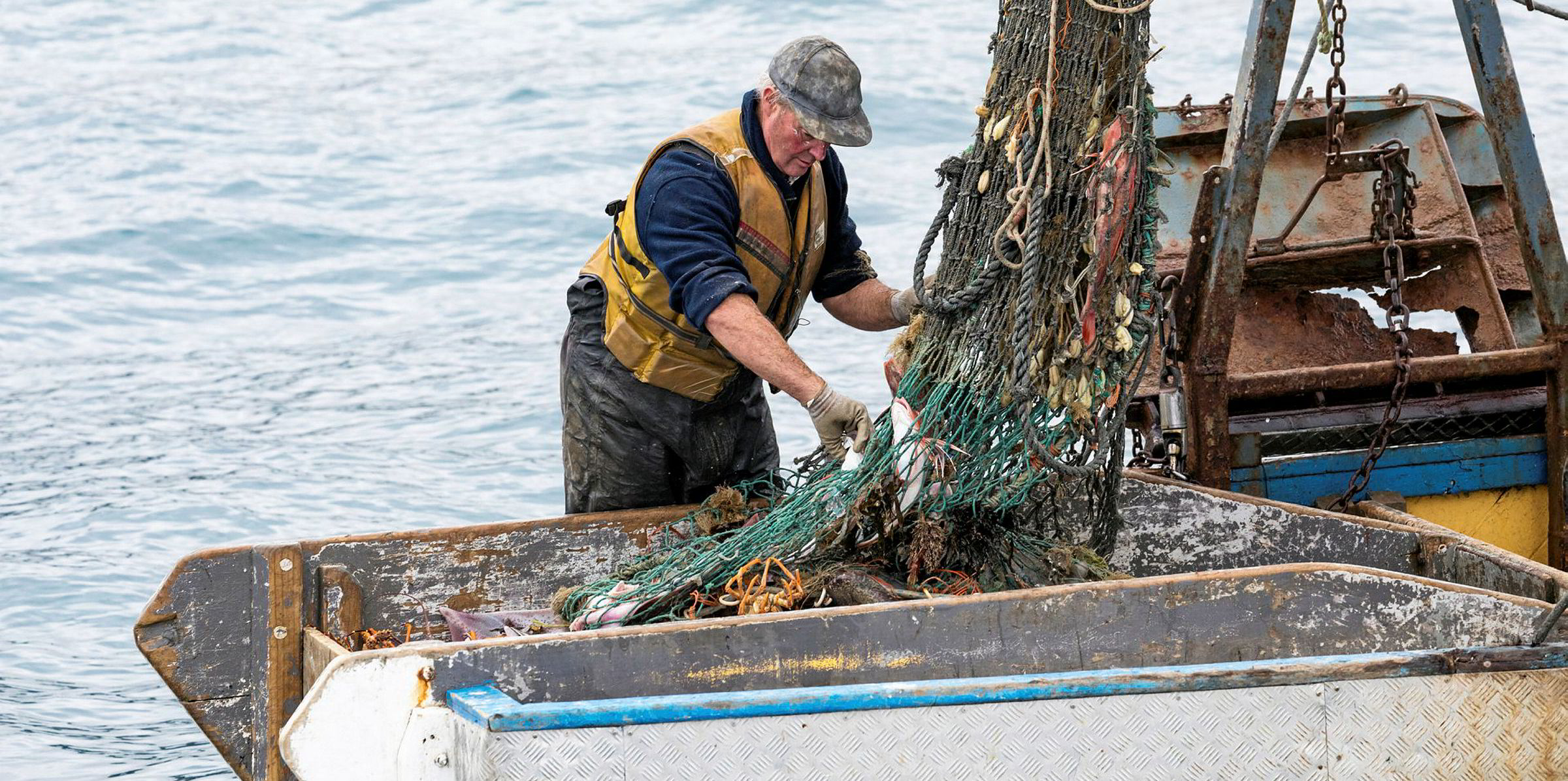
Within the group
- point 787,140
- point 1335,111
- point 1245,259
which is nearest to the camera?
point 787,140

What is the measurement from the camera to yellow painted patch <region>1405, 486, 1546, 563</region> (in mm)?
4941

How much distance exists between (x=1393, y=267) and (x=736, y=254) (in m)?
2.14

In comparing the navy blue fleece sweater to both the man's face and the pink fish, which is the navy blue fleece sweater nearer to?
the man's face

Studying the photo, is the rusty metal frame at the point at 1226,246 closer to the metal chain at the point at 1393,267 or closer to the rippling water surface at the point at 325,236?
the metal chain at the point at 1393,267

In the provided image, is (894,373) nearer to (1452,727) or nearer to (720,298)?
(720,298)

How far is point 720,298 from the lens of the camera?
3881 mm

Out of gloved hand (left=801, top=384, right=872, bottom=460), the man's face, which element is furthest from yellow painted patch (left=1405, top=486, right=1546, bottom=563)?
the man's face

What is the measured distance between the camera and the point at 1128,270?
3838 mm

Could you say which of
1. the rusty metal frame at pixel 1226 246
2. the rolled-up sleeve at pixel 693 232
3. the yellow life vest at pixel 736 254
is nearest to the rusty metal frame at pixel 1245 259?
the rusty metal frame at pixel 1226 246

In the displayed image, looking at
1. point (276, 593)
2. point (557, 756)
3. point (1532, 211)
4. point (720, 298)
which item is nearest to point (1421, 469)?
point (1532, 211)

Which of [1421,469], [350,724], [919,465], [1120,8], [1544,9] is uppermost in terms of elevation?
[1120,8]

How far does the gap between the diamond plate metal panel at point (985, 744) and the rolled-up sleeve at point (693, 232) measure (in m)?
1.17

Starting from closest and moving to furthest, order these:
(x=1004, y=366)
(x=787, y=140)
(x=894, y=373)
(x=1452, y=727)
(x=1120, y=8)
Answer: (x=1452, y=727)
(x=1120, y=8)
(x=1004, y=366)
(x=787, y=140)
(x=894, y=373)

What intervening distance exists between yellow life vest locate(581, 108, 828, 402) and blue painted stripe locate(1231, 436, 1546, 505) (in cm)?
158
